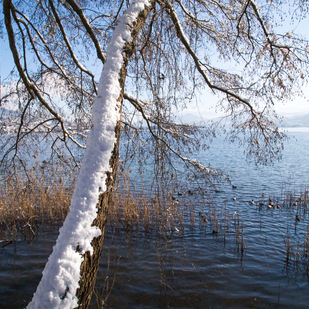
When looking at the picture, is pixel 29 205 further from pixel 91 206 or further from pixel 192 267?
pixel 91 206

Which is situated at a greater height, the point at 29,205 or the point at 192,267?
the point at 29,205

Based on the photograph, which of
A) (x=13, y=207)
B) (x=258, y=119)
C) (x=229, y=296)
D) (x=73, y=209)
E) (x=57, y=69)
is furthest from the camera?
(x=13, y=207)

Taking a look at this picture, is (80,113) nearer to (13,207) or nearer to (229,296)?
(13,207)

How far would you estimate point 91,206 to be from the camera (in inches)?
57.6

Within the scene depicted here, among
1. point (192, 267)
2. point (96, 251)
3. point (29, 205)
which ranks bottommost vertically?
point (192, 267)

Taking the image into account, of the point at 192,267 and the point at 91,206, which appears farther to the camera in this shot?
the point at 192,267

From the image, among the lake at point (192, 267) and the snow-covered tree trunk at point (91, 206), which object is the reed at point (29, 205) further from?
the snow-covered tree trunk at point (91, 206)

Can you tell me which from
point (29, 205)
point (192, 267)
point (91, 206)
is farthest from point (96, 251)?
point (29, 205)

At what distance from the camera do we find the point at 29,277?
385 cm

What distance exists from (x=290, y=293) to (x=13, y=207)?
6.15m

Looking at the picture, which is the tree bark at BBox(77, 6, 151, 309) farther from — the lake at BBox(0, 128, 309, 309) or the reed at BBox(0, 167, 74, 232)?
the reed at BBox(0, 167, 74, 232)

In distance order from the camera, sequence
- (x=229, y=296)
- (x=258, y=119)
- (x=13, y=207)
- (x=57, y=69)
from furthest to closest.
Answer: (x=13, y=207), (x=57, y=69), (x=258, y=119), (x=229, y=296)

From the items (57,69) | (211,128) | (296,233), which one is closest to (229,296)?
(211,128)

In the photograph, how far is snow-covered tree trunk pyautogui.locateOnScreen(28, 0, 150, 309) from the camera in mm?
Result: 1236
